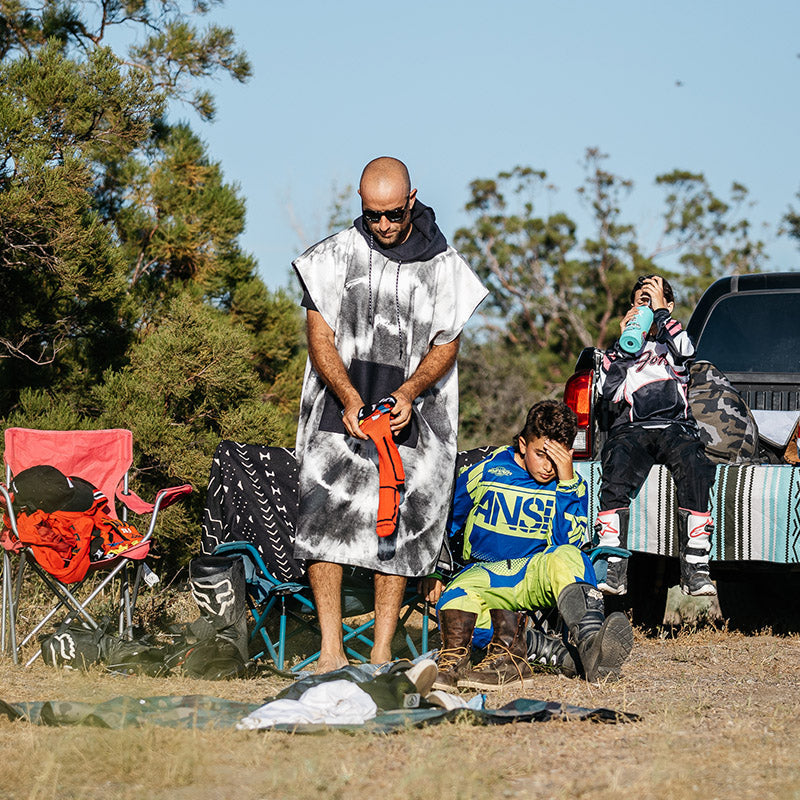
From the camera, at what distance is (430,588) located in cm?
487

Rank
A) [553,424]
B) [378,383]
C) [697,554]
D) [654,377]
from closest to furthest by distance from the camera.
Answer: [378,383]
[553,424]
[697,554]
[654,377]

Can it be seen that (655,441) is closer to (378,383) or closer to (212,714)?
(378,383)

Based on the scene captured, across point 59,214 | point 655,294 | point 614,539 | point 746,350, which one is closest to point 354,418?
point 614,539

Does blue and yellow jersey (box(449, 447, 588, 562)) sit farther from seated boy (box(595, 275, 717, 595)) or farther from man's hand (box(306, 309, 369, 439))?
man's hand (box(306, 309, 369, 439))

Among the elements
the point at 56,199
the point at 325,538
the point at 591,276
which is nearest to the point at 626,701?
the point at 325,538

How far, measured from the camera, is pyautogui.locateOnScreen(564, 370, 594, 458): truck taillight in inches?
223

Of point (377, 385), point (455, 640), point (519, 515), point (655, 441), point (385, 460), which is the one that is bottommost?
point (455, 640)

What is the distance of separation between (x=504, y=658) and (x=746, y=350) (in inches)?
109

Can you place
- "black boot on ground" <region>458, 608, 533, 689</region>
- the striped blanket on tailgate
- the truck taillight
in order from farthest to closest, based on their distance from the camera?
the truck taillight < the striped blanket on tailgate < "black boot on ground" <region>458, 608, 533, 689</region>

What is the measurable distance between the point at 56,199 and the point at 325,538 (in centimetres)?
277

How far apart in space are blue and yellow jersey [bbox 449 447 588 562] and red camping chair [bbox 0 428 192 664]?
54.4 inches

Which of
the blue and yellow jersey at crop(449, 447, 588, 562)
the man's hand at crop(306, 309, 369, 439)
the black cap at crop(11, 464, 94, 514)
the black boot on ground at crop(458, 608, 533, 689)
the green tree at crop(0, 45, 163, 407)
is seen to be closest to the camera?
the black boot on ground at crop(458, 608, 533, 689)

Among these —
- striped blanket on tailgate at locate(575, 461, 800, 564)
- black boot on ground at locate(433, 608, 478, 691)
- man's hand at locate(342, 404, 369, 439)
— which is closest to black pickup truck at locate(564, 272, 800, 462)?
striped blanket on tailgate at locate(575, 461, 800, 564)

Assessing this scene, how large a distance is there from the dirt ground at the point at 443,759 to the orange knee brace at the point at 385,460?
32.4 inches
